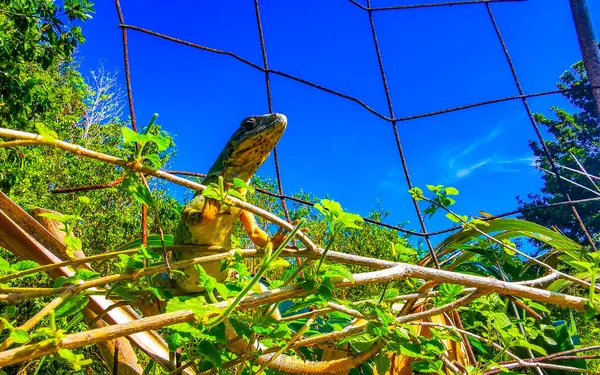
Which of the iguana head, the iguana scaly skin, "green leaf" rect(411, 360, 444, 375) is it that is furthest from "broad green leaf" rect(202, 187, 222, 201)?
the iguana head

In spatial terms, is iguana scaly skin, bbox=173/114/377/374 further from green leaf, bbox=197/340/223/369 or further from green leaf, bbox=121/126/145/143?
green leaf, bbox=121/126/145/143

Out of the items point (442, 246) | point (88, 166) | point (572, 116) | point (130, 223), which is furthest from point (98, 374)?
point (572, 116)

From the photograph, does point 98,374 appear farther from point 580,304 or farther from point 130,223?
point 580,304

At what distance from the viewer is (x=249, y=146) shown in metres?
2.00

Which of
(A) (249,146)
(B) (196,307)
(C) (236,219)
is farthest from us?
(A) (249,146)

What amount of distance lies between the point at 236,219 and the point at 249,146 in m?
0.30

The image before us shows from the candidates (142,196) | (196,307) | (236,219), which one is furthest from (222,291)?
(236,219)

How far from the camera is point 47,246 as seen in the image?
1.44m

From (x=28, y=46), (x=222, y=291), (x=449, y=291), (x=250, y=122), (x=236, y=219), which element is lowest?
(x=222, y=291)

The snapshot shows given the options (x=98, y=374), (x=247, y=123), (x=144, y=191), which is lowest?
(x=98, y=374)

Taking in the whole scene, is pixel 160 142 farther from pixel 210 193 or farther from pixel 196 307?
pixel 196 307

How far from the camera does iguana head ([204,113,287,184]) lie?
6.45ft

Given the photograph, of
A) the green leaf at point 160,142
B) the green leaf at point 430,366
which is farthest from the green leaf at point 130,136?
the green leaf at point 430,366

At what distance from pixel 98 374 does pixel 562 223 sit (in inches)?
873
